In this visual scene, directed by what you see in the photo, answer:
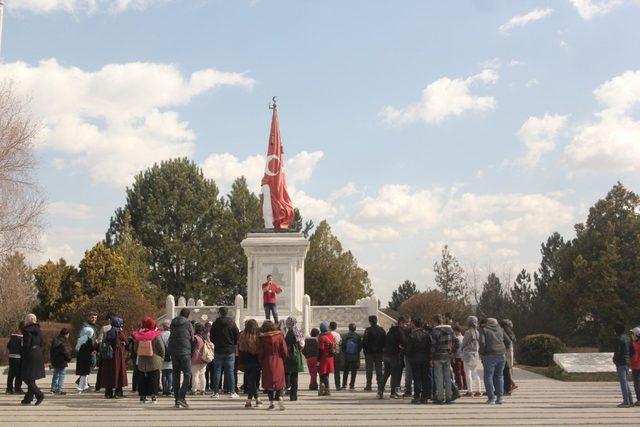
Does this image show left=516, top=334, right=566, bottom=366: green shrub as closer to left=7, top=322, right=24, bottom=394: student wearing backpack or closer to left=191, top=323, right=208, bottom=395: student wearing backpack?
Answer: left=191, top=323, right=208, bottom=395: student wearing backpack

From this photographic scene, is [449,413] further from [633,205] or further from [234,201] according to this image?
[234,201]

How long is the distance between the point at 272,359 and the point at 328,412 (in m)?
1.33

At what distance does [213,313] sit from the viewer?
29312mm

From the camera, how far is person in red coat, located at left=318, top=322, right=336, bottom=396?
47.8ft

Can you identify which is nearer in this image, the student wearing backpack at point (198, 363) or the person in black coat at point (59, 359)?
the student wearing backpack at point (198, 363)

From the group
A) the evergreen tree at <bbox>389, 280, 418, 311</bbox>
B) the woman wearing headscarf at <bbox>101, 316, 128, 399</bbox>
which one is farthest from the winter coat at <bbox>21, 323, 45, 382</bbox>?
the evergreen tree at <bbox>389, 280, 418, 311</bbox>

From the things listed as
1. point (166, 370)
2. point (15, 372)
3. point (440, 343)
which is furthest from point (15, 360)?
point (440, 343)

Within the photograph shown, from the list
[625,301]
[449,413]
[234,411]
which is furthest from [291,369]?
[625,301]

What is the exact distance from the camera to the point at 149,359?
13203 millimetres

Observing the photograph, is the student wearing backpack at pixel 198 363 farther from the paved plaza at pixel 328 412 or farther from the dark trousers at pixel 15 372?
the dark trousers at pixel 15 372

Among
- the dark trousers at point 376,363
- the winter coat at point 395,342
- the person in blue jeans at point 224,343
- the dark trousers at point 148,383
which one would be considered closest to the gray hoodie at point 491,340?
the winter coat at point 395,342

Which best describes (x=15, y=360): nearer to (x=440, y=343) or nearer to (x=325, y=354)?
(x=325, y=354)

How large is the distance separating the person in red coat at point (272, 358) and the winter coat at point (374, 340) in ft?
10.6

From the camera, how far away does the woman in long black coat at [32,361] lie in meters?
12.6
